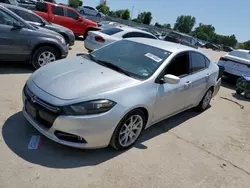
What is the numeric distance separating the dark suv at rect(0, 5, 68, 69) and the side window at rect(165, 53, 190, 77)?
3.53 metres

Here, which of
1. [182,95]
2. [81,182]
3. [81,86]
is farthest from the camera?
[182,95]

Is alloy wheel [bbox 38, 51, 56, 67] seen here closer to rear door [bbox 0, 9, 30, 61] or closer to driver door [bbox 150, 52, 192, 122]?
rear door [bbox 0, 9, 30, 61]

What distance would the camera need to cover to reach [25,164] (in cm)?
291

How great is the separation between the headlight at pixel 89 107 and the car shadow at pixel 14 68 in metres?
3.87

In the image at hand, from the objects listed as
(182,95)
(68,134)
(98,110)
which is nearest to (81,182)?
(68,134)

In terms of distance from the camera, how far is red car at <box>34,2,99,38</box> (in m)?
12.3

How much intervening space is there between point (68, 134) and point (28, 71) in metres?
4.07

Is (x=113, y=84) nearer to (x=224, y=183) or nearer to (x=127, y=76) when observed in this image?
(x=127, y=76)

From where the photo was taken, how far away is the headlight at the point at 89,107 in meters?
2.93

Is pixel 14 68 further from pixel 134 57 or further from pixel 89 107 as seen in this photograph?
pixel 89 107

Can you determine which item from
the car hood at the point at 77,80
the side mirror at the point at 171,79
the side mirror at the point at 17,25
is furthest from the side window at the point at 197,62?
the side mirror at the point at 17,25

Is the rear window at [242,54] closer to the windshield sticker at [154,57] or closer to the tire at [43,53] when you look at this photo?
the windshield sticker at [154,57]

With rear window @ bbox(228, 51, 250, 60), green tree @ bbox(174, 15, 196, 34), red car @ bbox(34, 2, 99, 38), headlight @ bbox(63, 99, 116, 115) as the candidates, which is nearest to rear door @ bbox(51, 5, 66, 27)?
red car @ bbox(34, 2, 99, 38)

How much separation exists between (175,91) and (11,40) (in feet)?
13.5
